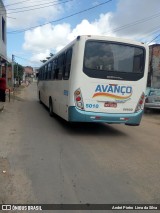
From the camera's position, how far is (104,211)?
4.35 meters

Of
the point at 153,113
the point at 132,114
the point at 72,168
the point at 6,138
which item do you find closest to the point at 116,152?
the point at 72,168

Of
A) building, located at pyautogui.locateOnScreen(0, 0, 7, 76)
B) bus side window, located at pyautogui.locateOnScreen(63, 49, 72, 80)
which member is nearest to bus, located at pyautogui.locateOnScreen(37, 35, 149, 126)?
bus side window, located at pyautogui.locateOnScreen(63, 49, 72, 80)

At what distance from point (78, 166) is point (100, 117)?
135 inches

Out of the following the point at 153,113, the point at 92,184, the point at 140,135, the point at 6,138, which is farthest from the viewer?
the point at 153,113

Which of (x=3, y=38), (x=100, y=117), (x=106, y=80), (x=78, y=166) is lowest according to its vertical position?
(x=78, y=166)

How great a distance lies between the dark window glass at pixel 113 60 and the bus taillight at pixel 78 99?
66 centimetres

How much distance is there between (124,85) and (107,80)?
0.61m

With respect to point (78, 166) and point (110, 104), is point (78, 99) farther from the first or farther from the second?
point (78, 166)

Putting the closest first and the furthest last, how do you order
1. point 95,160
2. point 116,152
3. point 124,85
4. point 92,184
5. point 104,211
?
point 104,211 < point 92,184 < point 95,160 < point 116,152 < point 124,85

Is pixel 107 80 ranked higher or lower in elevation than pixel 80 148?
higher

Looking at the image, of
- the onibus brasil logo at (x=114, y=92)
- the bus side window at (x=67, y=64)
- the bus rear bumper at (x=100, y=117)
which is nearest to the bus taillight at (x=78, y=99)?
the bus rear bumper at (x=100, y=117)

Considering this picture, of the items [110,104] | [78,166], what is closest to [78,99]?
[110,104]

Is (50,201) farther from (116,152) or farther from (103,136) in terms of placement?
(103,136)

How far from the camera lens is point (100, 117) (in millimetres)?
9688
